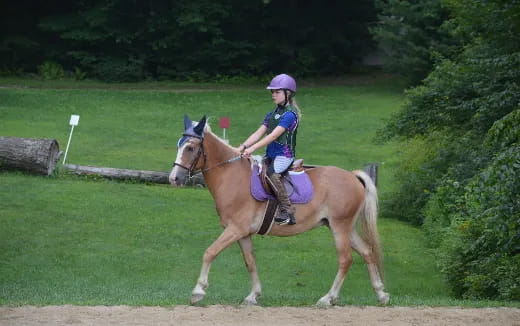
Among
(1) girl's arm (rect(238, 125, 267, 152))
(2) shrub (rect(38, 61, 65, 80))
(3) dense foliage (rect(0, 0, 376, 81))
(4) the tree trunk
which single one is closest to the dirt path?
(1) girl's arm (rect(238, 125, 267, 152))

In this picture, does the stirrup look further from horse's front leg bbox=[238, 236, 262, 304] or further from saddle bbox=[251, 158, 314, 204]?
horse's front leg bbox=[238, 236, 262, 304]

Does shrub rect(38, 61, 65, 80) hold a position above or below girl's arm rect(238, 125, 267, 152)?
below

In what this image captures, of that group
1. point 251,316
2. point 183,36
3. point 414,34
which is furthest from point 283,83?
point 183,36

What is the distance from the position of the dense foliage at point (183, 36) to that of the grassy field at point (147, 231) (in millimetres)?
6853

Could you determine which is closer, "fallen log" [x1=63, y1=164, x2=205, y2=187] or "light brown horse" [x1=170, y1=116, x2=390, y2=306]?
"light brown horse" [x1=170, y1=116, x2=390, y2=306]

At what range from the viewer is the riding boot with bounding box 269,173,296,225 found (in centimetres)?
1127

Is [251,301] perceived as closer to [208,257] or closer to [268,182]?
[208,257]

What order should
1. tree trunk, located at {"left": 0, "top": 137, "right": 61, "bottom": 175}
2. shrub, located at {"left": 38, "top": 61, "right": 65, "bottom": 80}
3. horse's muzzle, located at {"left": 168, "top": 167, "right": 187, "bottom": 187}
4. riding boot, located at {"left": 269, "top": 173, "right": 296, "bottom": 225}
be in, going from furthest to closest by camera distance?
1. shrub, located at {"left": 38, "top": 61, "right": 65, "bottom": 80}
2. tree trunk, located at {"left": 0, "top": 137, "right": 61, "bottom": 175}
3. riding boot, located at {"left": 269, "top": 173, "right": 296, "bottom": 225}
4. horse's muzzle, located at {"left": 168, "top": 167, "right": 187, "bottom": 187}

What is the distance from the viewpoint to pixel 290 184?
37.6 ft

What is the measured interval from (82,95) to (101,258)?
2357 cm

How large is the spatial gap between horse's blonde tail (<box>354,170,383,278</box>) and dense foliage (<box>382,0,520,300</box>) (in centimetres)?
137

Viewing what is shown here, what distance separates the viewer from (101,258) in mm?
17531

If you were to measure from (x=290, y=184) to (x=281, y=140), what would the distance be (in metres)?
0.62

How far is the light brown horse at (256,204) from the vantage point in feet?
36.4
